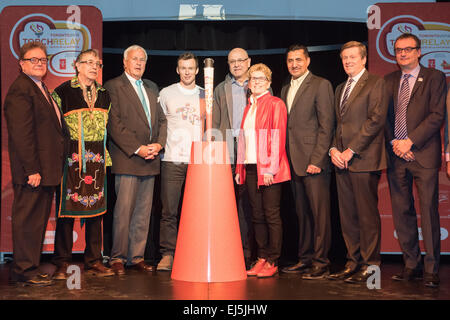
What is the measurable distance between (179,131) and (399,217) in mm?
1740

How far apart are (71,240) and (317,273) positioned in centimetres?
173

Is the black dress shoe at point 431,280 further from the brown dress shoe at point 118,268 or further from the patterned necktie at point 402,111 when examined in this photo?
the brown dress shoe at point 118,268

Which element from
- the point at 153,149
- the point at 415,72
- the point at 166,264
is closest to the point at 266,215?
the point at 166,264

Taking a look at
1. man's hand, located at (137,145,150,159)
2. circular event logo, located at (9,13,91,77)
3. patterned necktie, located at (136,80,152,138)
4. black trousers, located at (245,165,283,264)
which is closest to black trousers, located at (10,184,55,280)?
man's hand, located at (137,145,150,159)

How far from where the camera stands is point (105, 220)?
15.5 ft

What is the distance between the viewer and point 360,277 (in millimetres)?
3613

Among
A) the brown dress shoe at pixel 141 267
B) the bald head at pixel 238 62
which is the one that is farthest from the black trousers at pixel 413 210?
the brown dress shoe at pixel 141 267

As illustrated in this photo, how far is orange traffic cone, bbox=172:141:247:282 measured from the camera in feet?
11.8

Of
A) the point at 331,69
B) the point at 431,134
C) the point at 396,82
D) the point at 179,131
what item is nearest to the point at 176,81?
the point at 179,131

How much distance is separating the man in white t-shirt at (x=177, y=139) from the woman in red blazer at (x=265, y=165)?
539 mm

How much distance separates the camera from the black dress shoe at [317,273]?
377 centimetres

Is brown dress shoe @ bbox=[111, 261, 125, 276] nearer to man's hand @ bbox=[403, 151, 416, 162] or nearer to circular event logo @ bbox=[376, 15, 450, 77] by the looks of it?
man's hand @ bbox=[403, 151, 416, 162]

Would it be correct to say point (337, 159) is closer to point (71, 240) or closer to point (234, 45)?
point (234, 45)

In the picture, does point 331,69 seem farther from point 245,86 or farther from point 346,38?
point 245,86
